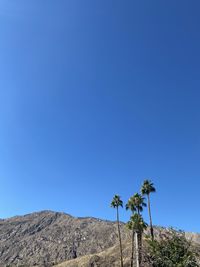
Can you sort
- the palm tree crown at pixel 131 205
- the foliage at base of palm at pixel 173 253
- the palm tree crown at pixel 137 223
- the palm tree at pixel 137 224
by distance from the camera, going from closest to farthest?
1. the foliage at base of palm at pixel 173 253
2. the palm tree at pixel 137 224
3. the palm tree crown at pixel 137 223
4. the palm tree crown at pixel 131 205

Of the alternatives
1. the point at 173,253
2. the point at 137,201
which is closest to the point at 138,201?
the point at 137,201

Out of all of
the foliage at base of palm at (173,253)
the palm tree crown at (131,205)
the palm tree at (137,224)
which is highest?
the palm tree crown at (131,205)

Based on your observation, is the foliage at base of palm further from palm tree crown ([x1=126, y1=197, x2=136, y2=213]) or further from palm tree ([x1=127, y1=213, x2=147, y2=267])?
palm tree crown ([x1=126, y1=197, x2=136, y2=213])

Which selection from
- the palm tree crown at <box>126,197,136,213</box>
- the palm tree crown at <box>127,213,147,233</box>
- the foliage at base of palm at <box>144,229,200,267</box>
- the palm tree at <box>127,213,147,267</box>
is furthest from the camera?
the palm tree crown at <box>126,197,136,213</box>

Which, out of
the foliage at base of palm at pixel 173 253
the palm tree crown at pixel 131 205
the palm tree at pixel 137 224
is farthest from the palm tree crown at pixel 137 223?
the foliage at base of palm at pixel 173 253

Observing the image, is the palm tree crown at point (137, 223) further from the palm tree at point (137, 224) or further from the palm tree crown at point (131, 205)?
the palm tree crown at point (131, 205)

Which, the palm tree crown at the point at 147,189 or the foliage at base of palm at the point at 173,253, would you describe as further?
the palm tree crown at the point at 147,189

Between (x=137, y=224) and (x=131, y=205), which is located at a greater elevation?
(x=131, y=205)

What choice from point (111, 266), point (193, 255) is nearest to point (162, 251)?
point (193, 255)

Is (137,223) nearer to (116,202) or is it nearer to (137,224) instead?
(137,224)

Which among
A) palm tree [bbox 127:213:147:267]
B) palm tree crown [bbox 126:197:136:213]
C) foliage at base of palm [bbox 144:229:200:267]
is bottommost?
foliage at base of palm [bbox 144:229:200:267]

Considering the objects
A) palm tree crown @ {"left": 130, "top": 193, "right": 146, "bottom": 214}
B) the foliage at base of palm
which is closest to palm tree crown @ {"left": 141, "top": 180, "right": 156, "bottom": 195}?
palm tree crown @ {"left": 130, "top": 193, "right": 146, "bottom": 214}

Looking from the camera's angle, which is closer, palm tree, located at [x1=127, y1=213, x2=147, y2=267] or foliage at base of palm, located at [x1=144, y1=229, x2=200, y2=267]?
foliage at base of palm, located at [x1=144, y1=229, x2=200, y2=267]

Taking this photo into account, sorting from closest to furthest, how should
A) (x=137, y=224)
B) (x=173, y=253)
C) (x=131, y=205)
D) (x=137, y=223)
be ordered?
1. (x=173, y=253)
2. (x=137, y=224)
3. (x=137, y=223)
4. (x=131, y=205)
